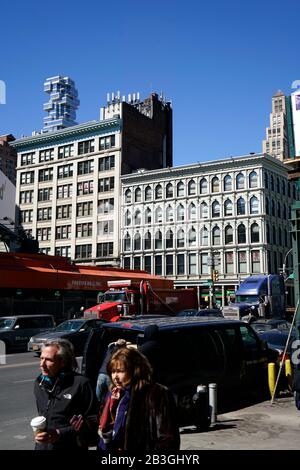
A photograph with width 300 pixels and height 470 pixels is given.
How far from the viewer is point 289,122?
43.5ft

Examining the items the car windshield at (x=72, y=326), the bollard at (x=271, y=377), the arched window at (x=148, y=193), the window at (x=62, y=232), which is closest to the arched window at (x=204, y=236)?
the arched window at (x=148, y=193)

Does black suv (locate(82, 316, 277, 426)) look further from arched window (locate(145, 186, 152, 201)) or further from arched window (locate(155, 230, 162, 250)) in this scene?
arched window (locate(145, 186, 152, 201))

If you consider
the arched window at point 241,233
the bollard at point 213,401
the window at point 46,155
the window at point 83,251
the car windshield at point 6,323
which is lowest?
the bollard at point 213,401

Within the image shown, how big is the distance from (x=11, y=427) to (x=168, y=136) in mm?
90969

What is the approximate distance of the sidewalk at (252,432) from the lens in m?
7.32

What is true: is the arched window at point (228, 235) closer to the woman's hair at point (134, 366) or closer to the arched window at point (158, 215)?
the arched window at point (158, 215)

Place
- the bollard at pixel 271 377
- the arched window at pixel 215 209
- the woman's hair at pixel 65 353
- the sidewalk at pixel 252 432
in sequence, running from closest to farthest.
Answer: the woman's hair at pixel 65 353, the sidewalk at pixel 252 432, the bollard at pixel 271 377, the arched window at pixel 215 209

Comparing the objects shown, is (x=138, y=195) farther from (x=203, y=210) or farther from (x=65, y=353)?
(x=65, y=353)

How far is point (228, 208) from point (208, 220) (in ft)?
9.77

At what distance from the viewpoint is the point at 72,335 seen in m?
20.2

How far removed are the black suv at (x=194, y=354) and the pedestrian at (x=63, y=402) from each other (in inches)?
157

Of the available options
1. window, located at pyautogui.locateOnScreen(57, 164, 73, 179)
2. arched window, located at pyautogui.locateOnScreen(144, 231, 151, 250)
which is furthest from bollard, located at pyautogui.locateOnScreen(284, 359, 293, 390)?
window, located at pyautogui.locateOnScreen(57, 164, 73, 179)

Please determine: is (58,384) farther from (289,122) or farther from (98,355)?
(289,122)

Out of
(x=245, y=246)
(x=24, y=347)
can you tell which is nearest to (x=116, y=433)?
(x=24, y=347)
